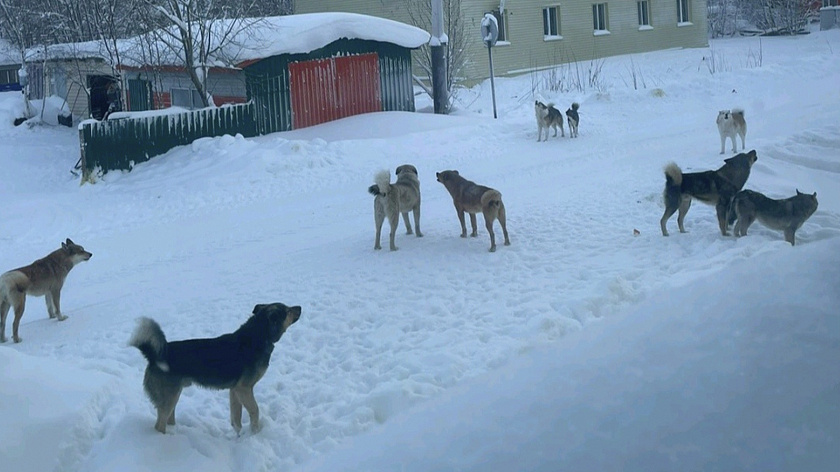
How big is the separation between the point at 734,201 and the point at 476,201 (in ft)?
9.50

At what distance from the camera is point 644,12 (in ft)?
142

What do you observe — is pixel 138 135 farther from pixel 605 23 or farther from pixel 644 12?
pixel 644 12

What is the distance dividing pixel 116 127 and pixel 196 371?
14.5 m

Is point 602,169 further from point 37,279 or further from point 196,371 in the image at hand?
point 196,371

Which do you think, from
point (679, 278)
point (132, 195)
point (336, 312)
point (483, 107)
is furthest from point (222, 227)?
point (483, 107)

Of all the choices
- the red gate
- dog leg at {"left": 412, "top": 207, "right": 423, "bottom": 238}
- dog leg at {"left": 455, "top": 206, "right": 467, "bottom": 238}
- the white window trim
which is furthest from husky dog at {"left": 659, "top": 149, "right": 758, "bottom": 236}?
the white window trim

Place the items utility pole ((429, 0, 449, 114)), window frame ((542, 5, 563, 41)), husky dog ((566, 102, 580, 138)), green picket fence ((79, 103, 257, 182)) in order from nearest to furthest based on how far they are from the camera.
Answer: green picket fence ((79, 103, 257, 182)), husky dog ((566, 102, 580, 138)), utility pole ((429, 0, 449, 114)), window frame ((542, 5, 563, 41))

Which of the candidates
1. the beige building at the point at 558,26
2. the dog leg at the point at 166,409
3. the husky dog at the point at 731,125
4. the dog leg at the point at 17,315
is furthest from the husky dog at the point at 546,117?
the dog leg at the point at 166,409

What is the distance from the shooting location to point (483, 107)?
27344 mm

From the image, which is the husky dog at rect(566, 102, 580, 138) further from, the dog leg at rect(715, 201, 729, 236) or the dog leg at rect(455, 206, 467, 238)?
the dog leg at rect(715, 201, 729, 236)

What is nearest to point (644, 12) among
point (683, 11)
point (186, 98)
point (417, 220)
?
point (683, 11)

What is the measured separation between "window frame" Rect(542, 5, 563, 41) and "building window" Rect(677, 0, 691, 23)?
9.17 m

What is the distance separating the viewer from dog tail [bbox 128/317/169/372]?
654 centimetres

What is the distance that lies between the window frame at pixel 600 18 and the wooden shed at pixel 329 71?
55.6 ft
